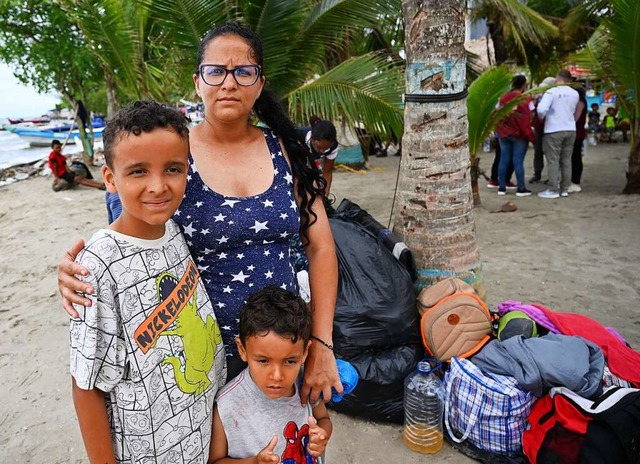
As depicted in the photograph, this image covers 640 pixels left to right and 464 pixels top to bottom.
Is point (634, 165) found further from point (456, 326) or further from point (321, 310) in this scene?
point (321, 310)

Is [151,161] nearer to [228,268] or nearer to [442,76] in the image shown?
[228,268]

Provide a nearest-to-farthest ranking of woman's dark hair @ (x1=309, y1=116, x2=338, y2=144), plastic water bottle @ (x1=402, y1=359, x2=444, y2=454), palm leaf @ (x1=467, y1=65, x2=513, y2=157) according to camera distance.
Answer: plastic water bottle @ (x1=402, y1=359, x2=444, y2=454)
woman's dark hair @ (x1=309, y1=116, x2=338, y2=144)
palm leaf @ (x1=467, y1=65, x2=513, y2=157)

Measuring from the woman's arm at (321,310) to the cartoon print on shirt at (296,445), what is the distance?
95mm

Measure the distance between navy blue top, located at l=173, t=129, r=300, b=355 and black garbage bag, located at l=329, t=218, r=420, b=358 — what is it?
4.49ft

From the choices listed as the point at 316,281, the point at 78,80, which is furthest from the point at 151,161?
the point at 78,80

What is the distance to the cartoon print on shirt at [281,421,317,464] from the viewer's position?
1.49 meters

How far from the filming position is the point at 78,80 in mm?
14961

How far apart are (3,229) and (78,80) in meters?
8.31

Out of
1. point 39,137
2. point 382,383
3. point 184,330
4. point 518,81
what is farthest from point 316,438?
point 39,137

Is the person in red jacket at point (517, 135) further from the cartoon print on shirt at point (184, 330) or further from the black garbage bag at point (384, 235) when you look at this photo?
the cartoon print on shirt at point (184, 330)

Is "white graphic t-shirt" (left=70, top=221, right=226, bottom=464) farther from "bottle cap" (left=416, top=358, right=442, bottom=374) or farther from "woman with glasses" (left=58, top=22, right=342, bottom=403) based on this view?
"bottle cap" (left=416, top=358, right=442, bottom=374)

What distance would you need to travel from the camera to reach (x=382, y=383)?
2734 millimetres

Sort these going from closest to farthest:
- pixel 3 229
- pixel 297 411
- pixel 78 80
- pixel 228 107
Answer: pixel 228 107 → pixel 297 411 → pixel 3 229 → pixel 78 80

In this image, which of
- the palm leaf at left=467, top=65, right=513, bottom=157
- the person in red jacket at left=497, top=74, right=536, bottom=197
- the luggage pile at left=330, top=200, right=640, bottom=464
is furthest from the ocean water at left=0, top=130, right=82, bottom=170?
the luggage pile at left=330, top=200, right=640, bottom=464
